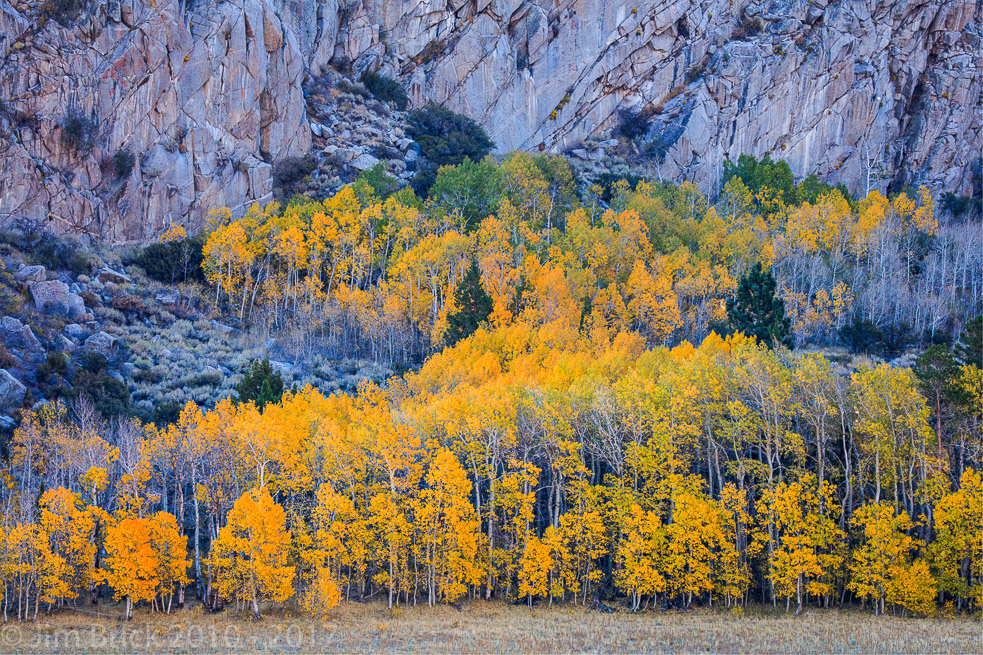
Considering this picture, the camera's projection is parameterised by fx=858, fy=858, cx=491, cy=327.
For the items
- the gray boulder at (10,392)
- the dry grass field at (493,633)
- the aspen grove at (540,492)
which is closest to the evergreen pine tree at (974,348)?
the aspen grove at (540,492)

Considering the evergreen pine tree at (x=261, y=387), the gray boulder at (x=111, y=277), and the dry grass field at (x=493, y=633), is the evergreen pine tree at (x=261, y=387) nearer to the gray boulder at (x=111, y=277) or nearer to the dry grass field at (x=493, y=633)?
the dry grass field at (x=493, y=633)

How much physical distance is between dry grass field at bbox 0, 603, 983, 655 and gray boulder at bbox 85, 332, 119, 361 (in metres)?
20.4

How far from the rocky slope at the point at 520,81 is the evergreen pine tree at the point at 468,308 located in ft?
89.5

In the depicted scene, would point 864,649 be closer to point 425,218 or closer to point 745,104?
point 425,218

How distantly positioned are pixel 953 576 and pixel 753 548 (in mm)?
6581

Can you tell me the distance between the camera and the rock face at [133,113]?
206 feet

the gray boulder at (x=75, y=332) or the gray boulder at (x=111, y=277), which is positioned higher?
the gray boulder at (x=111, y=277)

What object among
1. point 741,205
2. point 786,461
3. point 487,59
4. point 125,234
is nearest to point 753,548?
point 786,461

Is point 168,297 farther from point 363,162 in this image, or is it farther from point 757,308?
point 757,308

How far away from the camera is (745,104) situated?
91125mm

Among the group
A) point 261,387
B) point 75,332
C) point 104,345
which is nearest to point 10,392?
point 104,345

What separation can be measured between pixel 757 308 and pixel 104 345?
36.5m

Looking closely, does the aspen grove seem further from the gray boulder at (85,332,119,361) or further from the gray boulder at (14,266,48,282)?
the gray boulder at (14,266,48,282)

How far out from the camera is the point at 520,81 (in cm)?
9650
